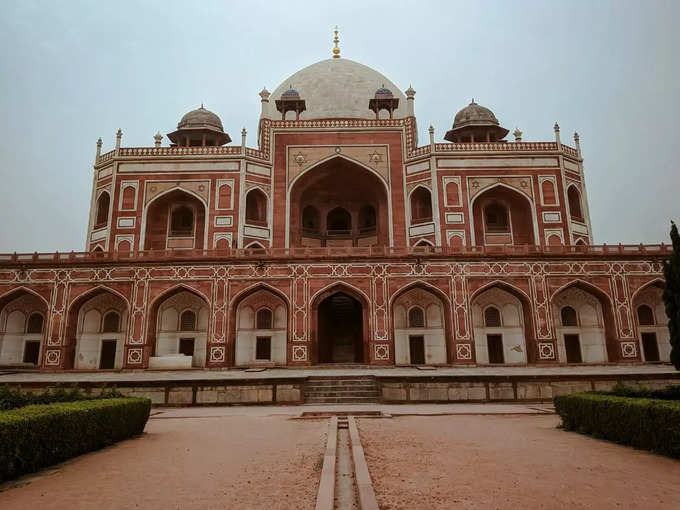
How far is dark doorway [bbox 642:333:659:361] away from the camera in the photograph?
22.2m

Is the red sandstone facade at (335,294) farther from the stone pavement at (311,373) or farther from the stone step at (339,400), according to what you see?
the stone step at (339,400)

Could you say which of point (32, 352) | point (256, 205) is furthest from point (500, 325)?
point (32, 352)

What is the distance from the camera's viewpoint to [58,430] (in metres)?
6.31

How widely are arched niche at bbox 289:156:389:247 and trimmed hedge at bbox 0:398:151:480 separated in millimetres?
20512

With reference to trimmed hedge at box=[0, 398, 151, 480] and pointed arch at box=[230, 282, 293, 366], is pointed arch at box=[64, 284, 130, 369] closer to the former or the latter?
pointed arch at box=[230, 282, 293, 366]

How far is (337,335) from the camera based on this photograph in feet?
86.0

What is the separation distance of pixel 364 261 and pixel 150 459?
16122 millimetres

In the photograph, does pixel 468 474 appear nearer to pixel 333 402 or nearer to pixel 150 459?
pixel 150 459

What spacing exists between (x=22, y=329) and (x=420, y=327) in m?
18.4

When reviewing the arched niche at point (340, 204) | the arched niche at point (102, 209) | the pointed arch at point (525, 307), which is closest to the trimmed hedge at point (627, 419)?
the pointed arch at point (525, 307)

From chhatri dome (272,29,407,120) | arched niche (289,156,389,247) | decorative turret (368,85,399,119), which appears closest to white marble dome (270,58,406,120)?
chhatri dome (272,29,407,120)

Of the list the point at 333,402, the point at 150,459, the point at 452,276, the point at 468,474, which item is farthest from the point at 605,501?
the point at 452,276

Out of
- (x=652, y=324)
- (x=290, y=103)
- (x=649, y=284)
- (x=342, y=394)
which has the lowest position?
(x=342, y=394)

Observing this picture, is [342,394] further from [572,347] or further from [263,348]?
[572,347]
